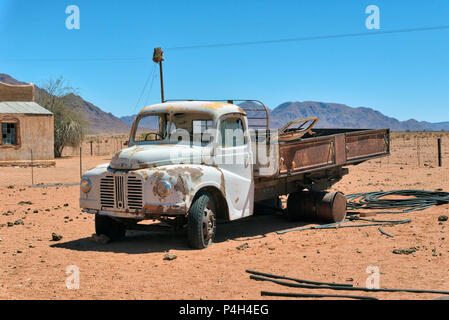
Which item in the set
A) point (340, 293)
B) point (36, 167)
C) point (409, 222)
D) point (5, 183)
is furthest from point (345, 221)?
point (36, 167)

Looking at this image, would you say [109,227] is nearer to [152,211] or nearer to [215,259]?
[152,211]

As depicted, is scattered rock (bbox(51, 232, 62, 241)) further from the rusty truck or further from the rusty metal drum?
the rusty metal drum

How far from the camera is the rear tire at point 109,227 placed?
8285 millimetres

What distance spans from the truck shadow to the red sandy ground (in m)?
0.02

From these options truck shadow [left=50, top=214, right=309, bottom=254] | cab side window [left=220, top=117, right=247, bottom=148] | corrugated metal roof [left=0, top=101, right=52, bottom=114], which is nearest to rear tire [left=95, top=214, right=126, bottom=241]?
truck shadow [left=50, top=214, right=309, bottom=254]

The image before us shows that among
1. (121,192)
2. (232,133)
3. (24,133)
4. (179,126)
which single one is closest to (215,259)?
(121,192)

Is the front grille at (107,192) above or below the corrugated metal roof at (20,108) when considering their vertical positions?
below

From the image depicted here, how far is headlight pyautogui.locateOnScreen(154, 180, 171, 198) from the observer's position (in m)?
7.25

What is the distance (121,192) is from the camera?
7609 millimetres

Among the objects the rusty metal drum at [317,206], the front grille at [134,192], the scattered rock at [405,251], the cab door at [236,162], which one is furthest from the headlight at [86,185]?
the scattered rock at [405,251]

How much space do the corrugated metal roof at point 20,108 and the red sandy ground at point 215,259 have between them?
16.0m

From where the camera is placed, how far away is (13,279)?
6195 mm

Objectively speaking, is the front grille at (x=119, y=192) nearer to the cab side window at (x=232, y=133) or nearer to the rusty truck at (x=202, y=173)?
the rusty truck at (x=202, y=173)

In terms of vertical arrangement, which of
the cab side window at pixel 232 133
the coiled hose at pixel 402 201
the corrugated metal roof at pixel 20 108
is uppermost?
the corrugated metal roof at pixel 20 108
